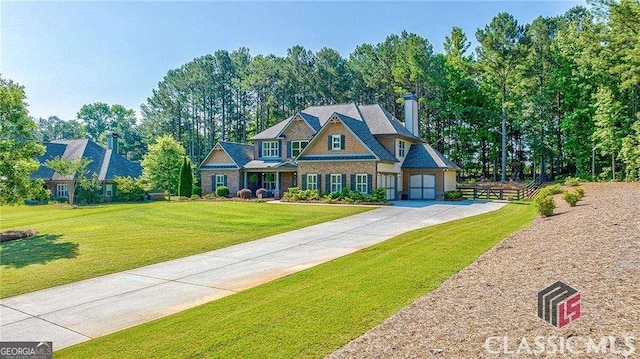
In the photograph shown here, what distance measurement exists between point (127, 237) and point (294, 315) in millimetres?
12200

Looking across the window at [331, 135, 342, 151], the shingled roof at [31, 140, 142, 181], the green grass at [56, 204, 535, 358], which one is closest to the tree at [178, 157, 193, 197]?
the shingled roof at [31, 140, 142, 181]

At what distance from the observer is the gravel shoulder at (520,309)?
181 inches

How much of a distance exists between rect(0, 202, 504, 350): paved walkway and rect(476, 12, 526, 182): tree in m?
33.8

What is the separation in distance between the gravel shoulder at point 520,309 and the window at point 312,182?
2289 cm

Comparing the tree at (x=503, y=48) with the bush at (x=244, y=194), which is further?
the tree at (x=503, y=48)

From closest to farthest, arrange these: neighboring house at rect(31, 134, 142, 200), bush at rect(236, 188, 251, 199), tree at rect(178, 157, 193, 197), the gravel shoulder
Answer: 1. the gravel shoulder
2. bush at rect(236, 188, 251, 199)
3. tree at rect(178, 157, 193, 197)
4. neighboring house at rect(31, 134, 142, 200)

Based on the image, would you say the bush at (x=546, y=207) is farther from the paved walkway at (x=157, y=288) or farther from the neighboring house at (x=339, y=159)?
the neighboring house at (x=339, y=159)

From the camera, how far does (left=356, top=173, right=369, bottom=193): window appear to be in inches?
1174

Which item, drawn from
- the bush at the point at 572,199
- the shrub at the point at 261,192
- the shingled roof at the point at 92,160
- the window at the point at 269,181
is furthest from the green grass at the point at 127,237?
the shingled roof at the point at 92,160

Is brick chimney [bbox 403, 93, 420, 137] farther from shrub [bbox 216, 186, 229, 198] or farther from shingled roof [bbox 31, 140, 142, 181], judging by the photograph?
shingled roof [bbox 31, 140, 142, 181]

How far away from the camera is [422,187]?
3350cm

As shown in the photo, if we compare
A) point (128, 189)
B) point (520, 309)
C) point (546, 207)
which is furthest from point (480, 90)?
point (520, 309)

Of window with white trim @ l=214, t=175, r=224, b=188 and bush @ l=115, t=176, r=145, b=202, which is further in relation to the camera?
window with white trim @ l=214, t=175, r=224, b=188

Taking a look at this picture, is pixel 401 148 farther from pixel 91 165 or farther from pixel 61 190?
pixel 61 190
